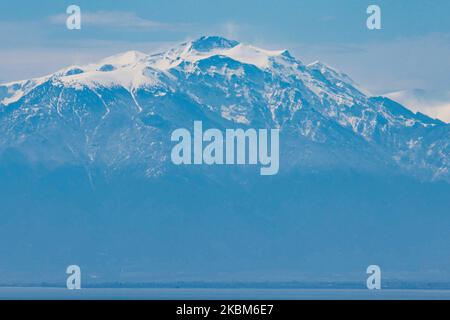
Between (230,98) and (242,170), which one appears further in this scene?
(230,98)

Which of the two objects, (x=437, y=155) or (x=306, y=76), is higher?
(x=306, y=76)

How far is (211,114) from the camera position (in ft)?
398

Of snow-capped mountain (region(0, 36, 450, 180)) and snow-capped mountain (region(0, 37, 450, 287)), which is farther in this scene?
snow-capped mountain (region(0, 36, 450, 180))

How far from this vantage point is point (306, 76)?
12825 centimetres

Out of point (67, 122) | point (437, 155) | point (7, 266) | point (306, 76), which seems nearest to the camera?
point (7, 266)

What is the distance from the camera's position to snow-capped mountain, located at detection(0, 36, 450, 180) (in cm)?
10988

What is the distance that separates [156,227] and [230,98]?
24.5m

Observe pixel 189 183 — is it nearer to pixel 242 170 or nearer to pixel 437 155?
pixel 242 170

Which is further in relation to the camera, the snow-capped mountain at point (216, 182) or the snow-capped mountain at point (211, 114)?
the snow-capped mountain at point (211, 114)

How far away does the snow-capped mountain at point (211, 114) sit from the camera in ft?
360

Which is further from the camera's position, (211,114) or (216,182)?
(211,114)
